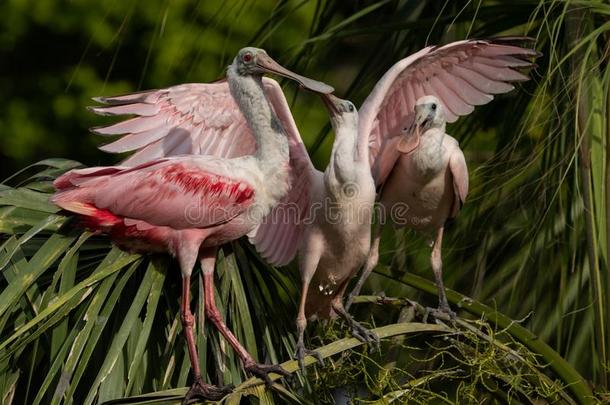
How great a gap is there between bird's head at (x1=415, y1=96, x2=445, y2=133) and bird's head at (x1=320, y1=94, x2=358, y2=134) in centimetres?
41

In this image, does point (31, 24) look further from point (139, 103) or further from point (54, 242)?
point (54, 242)

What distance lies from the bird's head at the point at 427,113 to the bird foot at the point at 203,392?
5.38 ft

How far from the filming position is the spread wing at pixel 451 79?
17.5ft

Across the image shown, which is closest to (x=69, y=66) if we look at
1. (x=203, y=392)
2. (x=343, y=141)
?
(x=343, y=141)

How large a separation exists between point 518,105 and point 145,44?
4949 mm

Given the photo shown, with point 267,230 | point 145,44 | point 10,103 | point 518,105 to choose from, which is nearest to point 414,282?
point 267,230

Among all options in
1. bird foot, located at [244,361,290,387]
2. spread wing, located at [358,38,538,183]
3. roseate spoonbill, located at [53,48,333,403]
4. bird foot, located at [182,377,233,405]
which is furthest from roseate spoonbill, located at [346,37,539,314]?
bird foot, located at [182,377,233,405]

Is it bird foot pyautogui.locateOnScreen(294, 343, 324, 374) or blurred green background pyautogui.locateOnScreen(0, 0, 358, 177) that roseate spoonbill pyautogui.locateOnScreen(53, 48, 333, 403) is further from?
blurred green background pyautogui.locateOnScreen(0, 0, 358, 177)

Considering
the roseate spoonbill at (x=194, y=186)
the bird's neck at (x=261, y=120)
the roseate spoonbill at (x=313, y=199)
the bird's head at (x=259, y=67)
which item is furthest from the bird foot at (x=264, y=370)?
the bird's head at (x=259, y=67)

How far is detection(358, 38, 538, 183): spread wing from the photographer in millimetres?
5332

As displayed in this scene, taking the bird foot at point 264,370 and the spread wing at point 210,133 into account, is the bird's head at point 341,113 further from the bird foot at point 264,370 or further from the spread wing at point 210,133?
the bird foot at point 264,370

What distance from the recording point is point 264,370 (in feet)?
13.6

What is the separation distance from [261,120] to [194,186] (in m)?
0.38

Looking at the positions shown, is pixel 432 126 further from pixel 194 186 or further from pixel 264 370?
pixel 264 370
